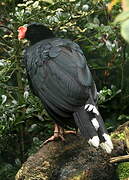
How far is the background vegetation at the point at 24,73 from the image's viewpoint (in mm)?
4867

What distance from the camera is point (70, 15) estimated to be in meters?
4.88

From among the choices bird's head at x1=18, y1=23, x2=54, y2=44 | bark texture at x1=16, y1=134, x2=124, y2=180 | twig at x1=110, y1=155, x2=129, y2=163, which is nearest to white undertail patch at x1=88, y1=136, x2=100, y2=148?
bark texture at x1=16, y1=134, x2=124, y2=180

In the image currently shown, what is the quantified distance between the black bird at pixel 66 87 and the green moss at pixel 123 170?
58cm

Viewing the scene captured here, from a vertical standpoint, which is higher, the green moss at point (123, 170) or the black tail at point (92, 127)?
the black tail at point (92, 127)

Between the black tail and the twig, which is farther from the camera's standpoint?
the twig

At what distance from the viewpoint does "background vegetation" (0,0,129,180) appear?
487cm

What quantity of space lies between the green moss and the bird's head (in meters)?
1.54

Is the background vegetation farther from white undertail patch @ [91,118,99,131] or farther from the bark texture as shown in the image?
white undertail patch @ [91,118,99,131]

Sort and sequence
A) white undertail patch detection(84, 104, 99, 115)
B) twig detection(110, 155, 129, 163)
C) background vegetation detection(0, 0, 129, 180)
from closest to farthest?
white undertail patch detection(84, 104, 99, 115), twig detection(110, 155, 129, 163), background vegetation detection(0, 0, 129, 180)

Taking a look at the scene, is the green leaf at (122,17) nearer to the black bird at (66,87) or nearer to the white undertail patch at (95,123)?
the black bird at (66,87)

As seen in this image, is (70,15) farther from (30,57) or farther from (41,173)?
(41,173)

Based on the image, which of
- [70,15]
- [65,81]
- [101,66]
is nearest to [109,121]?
[101,66]

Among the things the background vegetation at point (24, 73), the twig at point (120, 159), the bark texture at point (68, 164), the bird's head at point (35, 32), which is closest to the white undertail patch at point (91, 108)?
the bark texture at point (68, 164)

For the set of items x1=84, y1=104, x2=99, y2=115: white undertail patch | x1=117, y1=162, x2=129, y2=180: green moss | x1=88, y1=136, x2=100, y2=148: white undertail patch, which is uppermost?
x1=84, y1=104, x2=99, y2=115: white undertail patch
